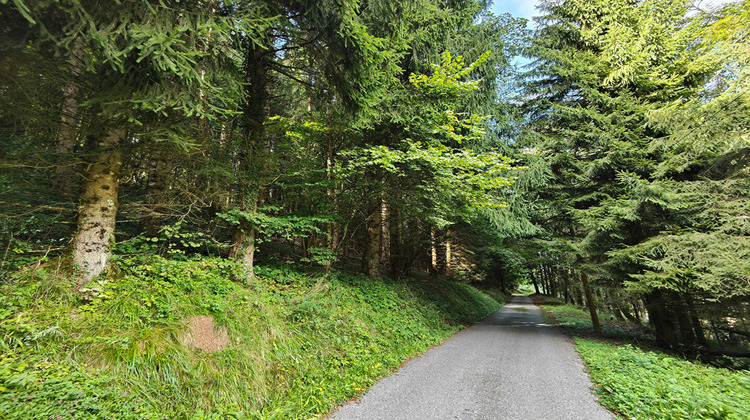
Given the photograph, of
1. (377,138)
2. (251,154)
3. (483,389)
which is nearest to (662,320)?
(483,389)

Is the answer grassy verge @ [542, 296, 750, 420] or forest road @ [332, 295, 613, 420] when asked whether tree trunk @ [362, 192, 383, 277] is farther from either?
grassy verge @ [542, 296, 750, 420]

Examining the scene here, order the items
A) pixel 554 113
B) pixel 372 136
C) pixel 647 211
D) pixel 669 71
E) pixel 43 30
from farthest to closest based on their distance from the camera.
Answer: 1. pixel 554 113
2. pixel 669 71
3. pixel 372 136
4. pixel 647 211
5. pixel 43 30

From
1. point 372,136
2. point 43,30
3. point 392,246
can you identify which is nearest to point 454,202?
point 372,136

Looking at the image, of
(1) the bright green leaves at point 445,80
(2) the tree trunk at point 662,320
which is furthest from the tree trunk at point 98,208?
(2) the tree trunk at point 662,320

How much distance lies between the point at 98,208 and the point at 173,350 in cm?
214

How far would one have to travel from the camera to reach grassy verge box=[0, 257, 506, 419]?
2.42 meters

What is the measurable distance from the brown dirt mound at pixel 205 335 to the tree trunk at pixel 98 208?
1.36 metres

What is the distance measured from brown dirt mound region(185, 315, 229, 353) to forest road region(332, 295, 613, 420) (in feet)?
5.51

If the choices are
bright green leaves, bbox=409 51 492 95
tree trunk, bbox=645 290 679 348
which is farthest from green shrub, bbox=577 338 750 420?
bright green leaves, bbox=409 51 492 95

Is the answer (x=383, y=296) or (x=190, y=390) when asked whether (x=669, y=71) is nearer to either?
(x=383, y=296)

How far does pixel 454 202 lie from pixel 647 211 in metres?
4.79

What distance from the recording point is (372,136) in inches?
312

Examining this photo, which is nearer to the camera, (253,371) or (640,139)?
(253,371)

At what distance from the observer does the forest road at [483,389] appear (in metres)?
3.62
